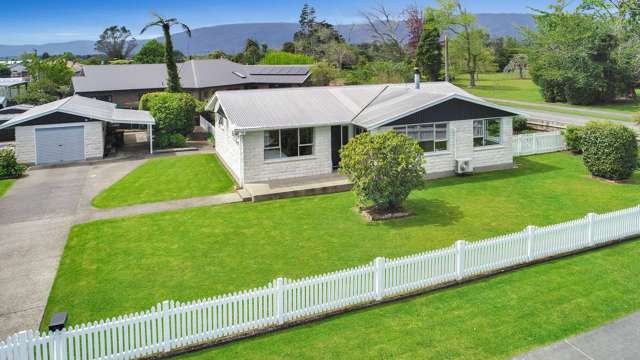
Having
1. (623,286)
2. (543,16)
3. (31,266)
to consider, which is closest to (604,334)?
(623,286)

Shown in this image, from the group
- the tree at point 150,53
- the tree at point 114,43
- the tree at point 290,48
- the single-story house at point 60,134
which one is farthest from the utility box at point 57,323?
the tree at point 114,43

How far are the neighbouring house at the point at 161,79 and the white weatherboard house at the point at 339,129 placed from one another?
30.2 m

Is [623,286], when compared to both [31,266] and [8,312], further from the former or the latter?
[31,266]

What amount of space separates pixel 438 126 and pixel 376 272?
13.1 meters

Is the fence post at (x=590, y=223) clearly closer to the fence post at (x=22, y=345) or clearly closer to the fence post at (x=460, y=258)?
the fence post at (x=460, y=258)

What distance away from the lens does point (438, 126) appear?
75.7 ft

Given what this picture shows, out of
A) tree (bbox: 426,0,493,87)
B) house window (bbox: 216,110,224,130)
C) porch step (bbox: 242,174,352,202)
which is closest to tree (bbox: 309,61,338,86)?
tree (bbox: 426,0,493,87)

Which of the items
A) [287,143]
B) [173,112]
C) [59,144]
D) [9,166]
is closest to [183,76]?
[173,112]

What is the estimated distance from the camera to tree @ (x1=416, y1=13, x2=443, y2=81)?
69875 millimetres

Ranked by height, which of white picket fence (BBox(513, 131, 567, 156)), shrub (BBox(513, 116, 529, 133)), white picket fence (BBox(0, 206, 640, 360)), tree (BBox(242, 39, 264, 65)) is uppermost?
tree (BBox(242, 39, 264, 65))

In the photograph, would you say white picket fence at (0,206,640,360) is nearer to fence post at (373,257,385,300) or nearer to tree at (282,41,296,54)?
fence post at (373,257,385,300)

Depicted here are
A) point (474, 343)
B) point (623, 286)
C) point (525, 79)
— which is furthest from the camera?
point (525, 79)

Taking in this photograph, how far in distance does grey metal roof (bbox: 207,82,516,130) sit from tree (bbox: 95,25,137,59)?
514 ft

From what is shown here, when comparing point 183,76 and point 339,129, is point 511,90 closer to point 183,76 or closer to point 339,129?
point 183,76
